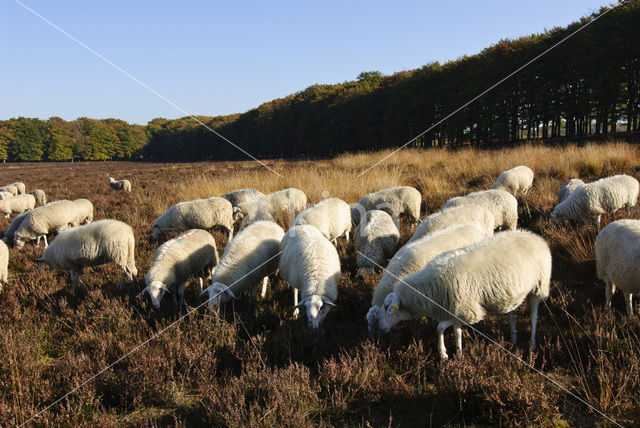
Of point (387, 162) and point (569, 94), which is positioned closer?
point (387, 162)

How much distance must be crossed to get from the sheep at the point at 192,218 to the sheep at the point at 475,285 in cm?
644

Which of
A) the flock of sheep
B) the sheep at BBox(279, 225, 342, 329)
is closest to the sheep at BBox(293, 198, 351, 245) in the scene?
the flock of sheep

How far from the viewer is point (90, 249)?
242 inches

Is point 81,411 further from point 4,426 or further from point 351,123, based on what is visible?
point 351,123

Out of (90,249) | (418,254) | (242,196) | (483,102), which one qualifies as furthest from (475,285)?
(483,102)

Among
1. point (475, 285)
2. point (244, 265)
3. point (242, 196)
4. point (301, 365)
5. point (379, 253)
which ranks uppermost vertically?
point (242, 196)

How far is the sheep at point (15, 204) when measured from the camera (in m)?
12.9

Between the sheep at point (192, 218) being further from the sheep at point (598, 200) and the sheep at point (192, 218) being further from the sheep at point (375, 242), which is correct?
the sheep at point (598, 200)

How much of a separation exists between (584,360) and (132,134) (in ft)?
409

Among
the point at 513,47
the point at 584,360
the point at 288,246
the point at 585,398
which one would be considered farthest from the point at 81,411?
the point at 513,47

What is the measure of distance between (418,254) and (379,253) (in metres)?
1.81

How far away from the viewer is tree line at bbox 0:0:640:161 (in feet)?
86.7

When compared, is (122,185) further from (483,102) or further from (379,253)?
(483,102)

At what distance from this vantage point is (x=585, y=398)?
2861mm
